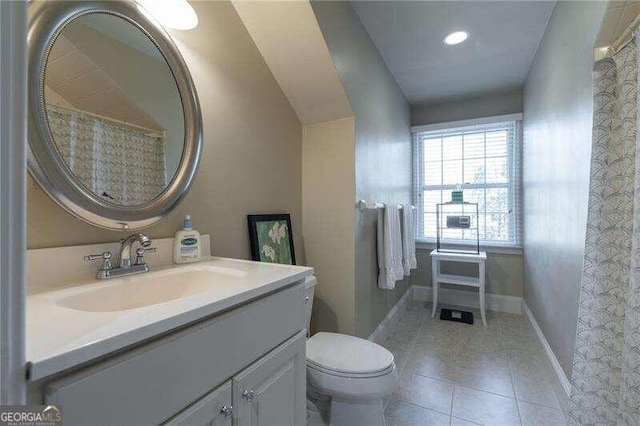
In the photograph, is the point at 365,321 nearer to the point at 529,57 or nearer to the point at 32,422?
the point at 32,422

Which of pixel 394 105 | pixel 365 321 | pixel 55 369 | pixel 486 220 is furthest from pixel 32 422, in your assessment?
pixel 486 220

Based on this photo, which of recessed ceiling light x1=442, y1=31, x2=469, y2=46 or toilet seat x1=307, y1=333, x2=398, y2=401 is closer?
toilet seat x1=307, y1=333, x2=398, y2=401

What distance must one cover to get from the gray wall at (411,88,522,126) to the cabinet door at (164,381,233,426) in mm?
3375

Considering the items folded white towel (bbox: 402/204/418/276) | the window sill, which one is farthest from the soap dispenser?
the window sill

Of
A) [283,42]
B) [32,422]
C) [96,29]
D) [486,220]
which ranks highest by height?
[283,42]

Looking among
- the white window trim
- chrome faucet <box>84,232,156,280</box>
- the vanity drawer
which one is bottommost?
the vanity drawer

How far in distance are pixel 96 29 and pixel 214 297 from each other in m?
0.95

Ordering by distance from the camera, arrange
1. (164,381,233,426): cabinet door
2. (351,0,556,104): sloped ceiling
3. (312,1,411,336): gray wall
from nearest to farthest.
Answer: (164,381,233,426): cabinet door < (312,1,411,336): gray wall < (351,0,556,104): sloped ceiling

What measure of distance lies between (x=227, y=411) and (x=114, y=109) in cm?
100

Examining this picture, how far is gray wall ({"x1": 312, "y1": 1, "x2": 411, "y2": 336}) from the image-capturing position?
164cm

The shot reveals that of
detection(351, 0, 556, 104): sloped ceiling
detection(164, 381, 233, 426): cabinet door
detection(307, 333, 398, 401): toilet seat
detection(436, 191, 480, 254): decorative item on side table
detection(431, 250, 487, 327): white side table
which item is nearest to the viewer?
detection(164, 381, 233, 426): cabinet door

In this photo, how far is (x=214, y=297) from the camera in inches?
25.9

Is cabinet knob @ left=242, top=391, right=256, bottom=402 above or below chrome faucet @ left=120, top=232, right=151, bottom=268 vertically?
below

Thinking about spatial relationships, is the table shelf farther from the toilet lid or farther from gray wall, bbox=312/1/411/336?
the toilet lid
